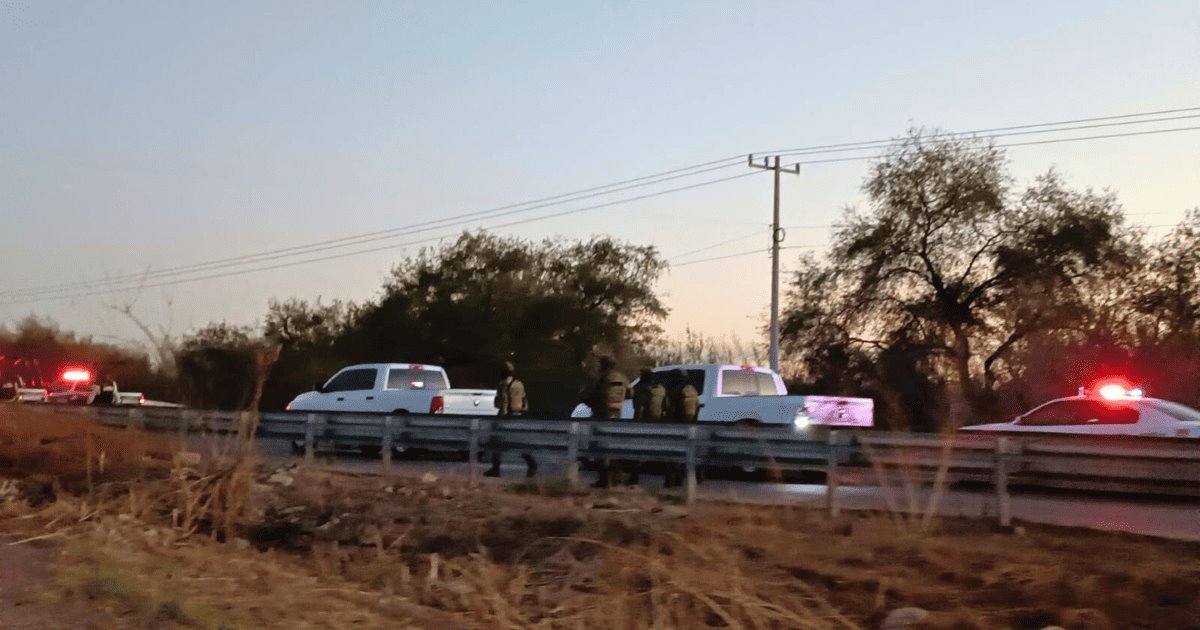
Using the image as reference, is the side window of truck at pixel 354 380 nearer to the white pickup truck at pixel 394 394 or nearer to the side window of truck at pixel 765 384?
the white pickup truck at pixel 394 394

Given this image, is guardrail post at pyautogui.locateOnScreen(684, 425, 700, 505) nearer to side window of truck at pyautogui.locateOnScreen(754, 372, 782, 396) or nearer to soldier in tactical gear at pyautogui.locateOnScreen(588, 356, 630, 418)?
soldier in tactical gear at pyautogui.locateOnScreen(588, 356, 630, 418)

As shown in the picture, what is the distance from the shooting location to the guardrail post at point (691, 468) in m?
13.5

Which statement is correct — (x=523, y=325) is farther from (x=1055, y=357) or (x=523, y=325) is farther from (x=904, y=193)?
(x=1055, y=357)

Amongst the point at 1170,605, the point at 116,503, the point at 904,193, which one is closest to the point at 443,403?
the point at 116,503

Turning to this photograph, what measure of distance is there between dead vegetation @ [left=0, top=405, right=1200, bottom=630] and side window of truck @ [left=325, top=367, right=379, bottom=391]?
11425 mm

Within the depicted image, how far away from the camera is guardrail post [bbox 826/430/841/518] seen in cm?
1197

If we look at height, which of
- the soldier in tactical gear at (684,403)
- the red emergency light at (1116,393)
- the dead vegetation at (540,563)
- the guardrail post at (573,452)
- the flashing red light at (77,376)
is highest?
the flashing red light at (77,376)

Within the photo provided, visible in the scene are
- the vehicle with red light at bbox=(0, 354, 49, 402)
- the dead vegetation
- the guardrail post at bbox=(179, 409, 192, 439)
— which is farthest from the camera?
the vehicle with red light at bbox=(0, 354, 49, 402)

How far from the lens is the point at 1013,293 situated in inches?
1499

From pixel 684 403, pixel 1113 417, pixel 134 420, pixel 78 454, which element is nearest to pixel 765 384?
pixel 684 403

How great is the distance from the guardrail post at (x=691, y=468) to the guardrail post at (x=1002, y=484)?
321 centimetres

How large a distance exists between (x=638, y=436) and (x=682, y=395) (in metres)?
2.79

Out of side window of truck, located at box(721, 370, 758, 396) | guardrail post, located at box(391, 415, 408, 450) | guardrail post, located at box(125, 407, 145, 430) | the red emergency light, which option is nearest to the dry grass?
guardrail post, located at box(125, 407, 145, 430)

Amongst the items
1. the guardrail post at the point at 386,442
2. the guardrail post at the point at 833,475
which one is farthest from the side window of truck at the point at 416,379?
the guardrail post at the point at 833,475
